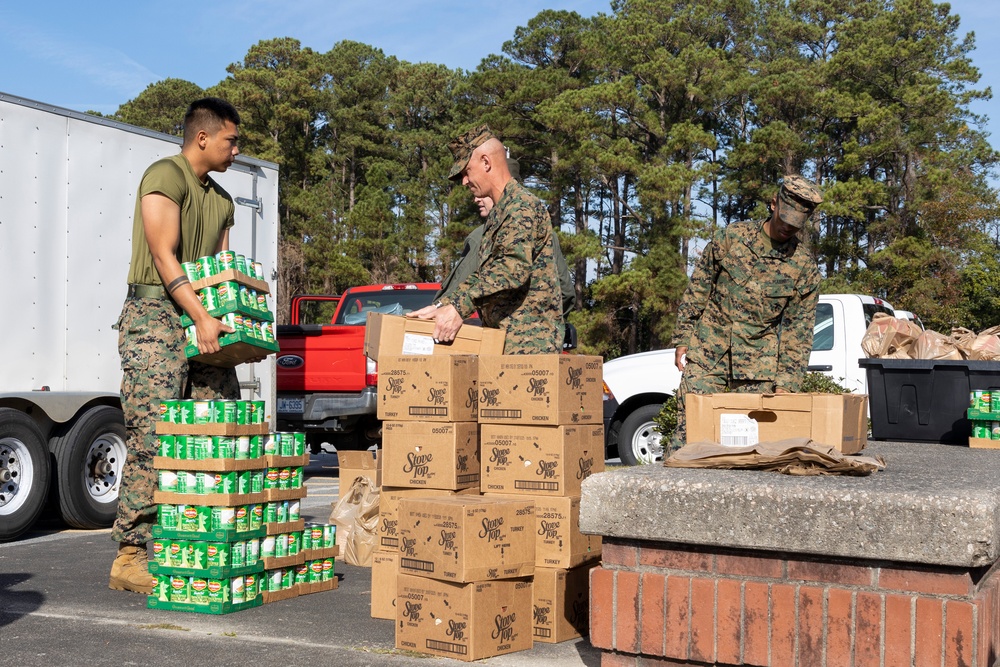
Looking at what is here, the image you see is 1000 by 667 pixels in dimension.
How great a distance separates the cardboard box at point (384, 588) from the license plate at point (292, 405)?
272 inches

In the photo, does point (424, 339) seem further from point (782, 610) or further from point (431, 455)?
point (782, 610)

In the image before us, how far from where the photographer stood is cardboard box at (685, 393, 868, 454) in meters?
4.17

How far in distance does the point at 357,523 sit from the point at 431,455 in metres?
2.12

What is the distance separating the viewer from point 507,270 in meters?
5.03

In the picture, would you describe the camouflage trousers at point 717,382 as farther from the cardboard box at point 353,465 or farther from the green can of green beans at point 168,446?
the green can of green beans at point 168,446

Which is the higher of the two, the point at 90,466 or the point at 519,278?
the point at 519,278

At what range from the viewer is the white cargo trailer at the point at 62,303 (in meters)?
7.74

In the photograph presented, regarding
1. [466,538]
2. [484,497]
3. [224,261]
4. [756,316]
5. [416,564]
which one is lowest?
[416,564]

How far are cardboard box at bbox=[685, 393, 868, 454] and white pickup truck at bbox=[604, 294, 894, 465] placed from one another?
6.84m

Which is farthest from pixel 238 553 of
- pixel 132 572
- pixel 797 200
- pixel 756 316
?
pixel 797 200

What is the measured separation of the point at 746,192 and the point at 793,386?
3736cm

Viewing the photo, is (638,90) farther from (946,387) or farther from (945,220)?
(946,387)

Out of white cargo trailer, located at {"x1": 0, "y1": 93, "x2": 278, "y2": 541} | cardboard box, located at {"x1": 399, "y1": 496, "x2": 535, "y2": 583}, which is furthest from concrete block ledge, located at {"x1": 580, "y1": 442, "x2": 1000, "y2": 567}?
white cargo trailer, located at {"x1": 0, "y1": 93, "x2": 278, "y2": 541}

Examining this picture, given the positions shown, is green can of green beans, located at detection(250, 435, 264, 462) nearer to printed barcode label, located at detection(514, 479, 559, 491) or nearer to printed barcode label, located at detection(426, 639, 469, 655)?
printed barcode label, located at detection(514, 479, 559, 491)
